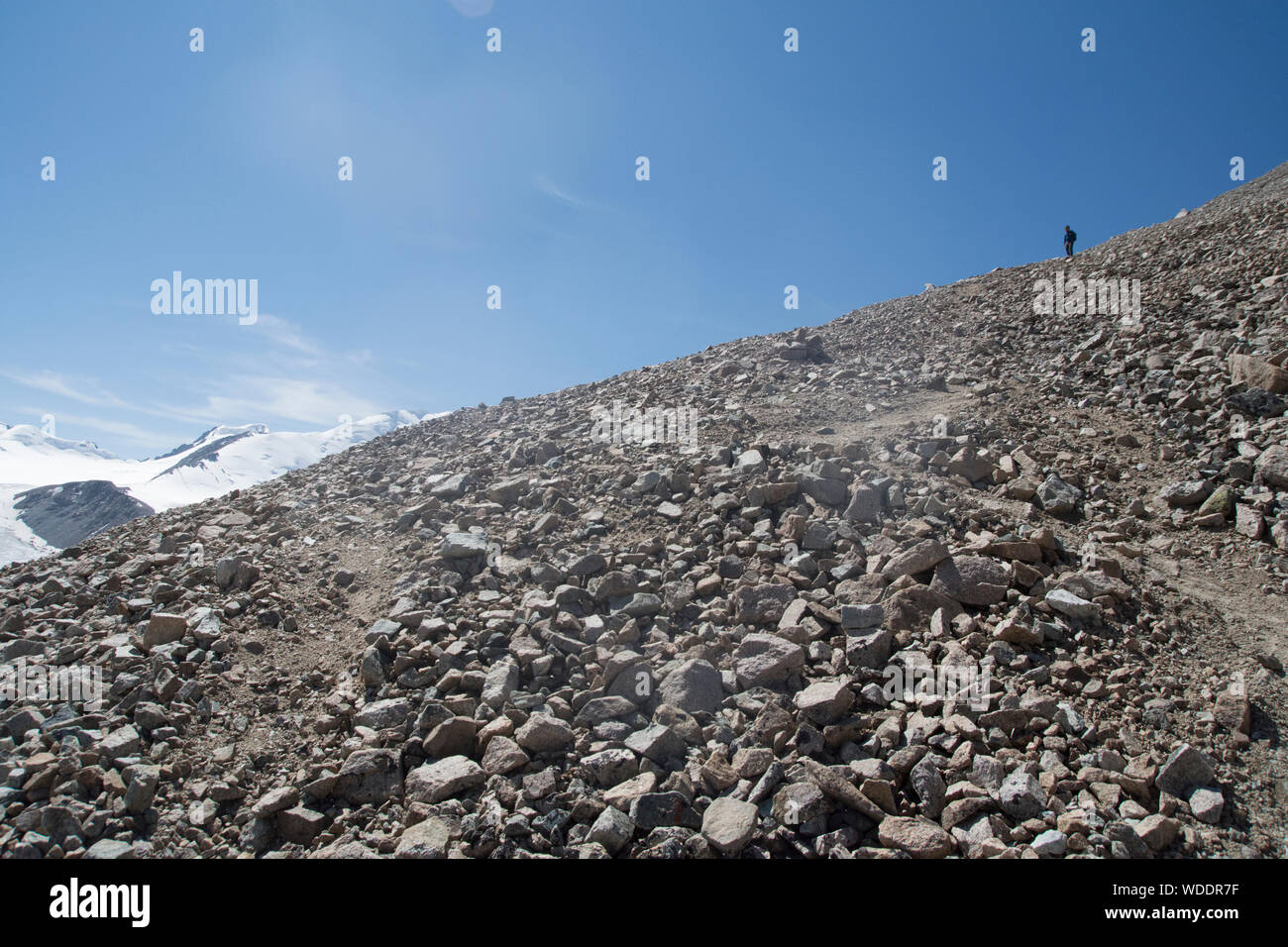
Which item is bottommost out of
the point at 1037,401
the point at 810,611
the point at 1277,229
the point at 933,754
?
the point at 933,754

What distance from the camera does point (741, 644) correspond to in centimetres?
619

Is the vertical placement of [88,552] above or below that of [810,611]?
above

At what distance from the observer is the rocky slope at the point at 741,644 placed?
4488mm

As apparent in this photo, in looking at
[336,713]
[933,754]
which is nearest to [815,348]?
[933,754]

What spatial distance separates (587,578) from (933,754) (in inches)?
174

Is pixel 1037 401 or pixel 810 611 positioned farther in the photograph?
pixel 1037 401

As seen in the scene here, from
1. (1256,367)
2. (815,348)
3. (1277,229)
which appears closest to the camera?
(1256,367)

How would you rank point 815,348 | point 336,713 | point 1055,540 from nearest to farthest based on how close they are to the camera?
Result: point 336,713 < point 1055,540 < point 815,348

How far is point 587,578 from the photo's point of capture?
25.9ft

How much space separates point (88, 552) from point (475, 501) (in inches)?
263

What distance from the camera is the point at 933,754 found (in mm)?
4723

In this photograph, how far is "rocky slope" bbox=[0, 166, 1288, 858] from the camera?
4.49 meters
